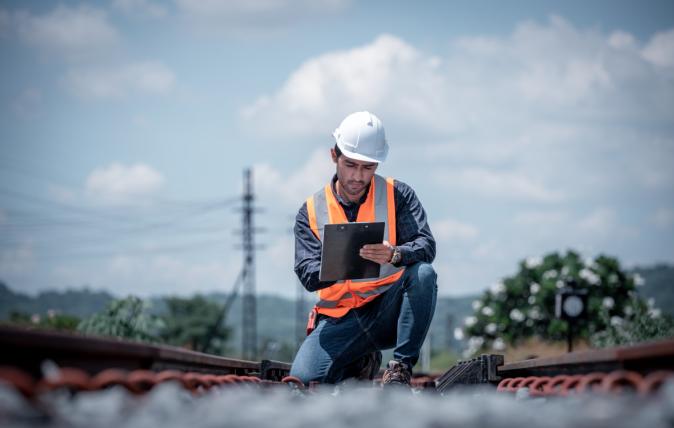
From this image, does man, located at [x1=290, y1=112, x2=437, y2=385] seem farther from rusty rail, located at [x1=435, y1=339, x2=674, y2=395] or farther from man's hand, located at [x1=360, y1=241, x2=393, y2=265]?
rusty rail, located at [x1=435, y1=339, x2=674, y2=395]

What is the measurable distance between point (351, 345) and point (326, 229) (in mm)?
910

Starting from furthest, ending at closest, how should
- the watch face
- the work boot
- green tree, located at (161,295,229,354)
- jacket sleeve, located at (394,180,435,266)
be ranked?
green tree, located at (161,295,229,354)
the watch face
jacket sleeve, located at (394,180,435,266)
the work boot

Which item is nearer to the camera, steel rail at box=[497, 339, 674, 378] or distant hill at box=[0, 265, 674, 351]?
steel rail at box=[497, 339, 674, 378]

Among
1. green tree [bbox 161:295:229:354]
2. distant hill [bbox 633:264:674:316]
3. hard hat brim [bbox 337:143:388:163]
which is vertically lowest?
green tree [bbox 161:295:229:354]

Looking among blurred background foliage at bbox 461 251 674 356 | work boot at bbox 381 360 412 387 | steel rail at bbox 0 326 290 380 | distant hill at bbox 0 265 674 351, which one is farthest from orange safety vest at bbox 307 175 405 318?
blurred background foliage at bbox 461 251 674 356

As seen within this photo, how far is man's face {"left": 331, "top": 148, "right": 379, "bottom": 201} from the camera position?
541 centimetres

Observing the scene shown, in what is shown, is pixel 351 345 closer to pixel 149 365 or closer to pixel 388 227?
pixel 388 227

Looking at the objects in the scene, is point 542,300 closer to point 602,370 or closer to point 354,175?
point 354,175

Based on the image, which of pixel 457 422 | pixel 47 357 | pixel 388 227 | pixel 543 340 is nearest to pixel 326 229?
pixel 388 227

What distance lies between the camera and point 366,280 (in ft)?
17.2

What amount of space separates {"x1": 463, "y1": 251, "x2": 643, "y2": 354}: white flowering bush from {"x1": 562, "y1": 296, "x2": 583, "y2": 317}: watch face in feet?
15.8

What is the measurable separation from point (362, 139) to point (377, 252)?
2.80 feet

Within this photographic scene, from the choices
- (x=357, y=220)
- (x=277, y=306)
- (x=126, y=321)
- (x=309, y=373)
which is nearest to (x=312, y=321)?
(x=309, y=373)

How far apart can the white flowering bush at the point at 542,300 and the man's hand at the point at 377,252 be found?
15336 mm
